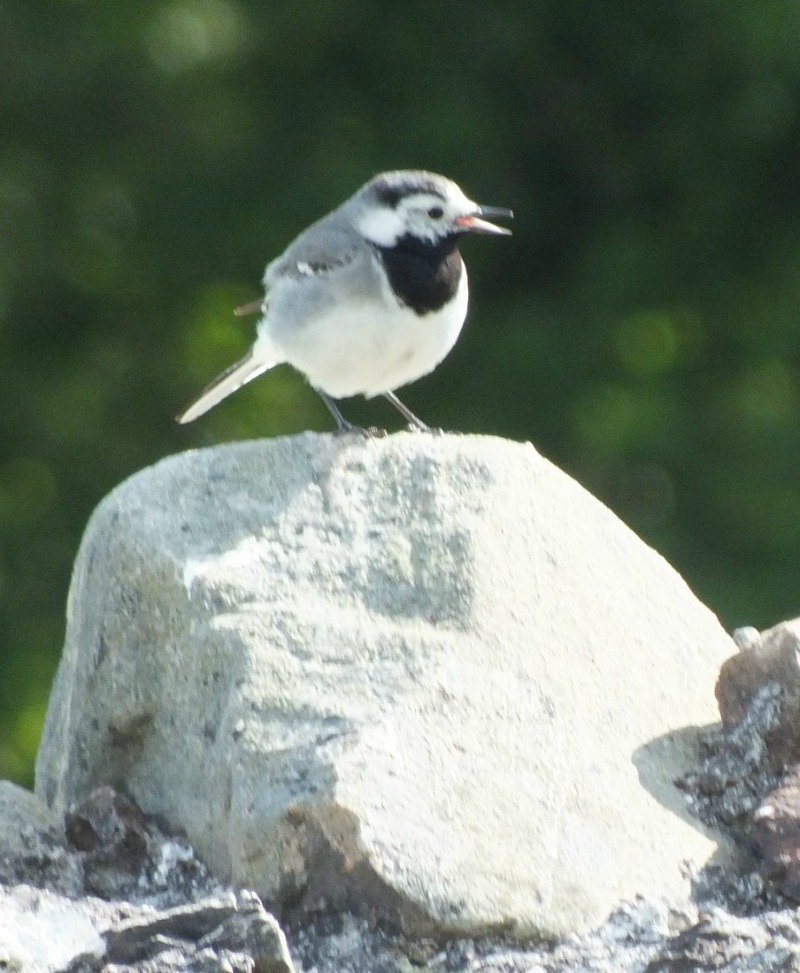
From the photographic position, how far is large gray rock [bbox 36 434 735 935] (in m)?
3.24

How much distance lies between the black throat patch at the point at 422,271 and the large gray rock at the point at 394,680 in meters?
1.04

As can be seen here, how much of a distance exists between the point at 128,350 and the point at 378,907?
694 centimetres

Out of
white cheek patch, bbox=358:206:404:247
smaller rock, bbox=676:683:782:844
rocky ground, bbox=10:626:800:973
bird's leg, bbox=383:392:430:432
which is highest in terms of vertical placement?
white cheek patch, bbox=358:206:404:247

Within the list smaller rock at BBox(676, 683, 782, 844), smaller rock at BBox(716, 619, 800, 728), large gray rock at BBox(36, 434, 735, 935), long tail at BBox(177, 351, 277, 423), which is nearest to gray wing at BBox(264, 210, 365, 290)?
long tail at BBox(177, 351, 277, 423)

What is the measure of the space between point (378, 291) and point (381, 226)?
310 mm

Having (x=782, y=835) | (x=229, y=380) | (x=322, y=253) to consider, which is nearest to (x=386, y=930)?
(x=782, y=835)

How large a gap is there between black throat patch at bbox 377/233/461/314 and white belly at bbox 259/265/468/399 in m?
0.03

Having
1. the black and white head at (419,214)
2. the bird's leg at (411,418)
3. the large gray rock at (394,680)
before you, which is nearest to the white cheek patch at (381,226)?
the black and white head at (419,214)

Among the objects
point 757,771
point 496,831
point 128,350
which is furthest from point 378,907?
point 128,350

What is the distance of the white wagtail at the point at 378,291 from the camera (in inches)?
195

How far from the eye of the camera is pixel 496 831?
10.7 feet

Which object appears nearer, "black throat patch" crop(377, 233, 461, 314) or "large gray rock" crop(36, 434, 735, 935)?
"large gray rock" crop(36, 434, 735, 935)

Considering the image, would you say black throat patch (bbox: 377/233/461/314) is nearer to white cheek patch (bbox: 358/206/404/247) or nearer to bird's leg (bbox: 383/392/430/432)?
white cheek patch (bbox: 358/206/404/247)

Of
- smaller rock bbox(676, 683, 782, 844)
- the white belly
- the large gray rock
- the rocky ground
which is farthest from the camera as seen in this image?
the white belly
